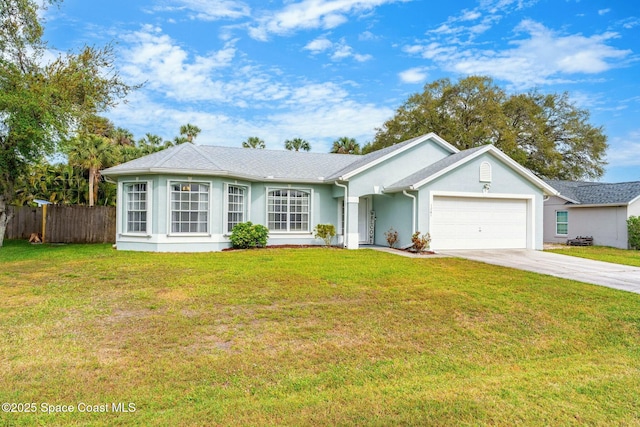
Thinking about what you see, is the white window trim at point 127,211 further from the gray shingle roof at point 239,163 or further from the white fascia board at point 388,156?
the white fascia board at point 388,156

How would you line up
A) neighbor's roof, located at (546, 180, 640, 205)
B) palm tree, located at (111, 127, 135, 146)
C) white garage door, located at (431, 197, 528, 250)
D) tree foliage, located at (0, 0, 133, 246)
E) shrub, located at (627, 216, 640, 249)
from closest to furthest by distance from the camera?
tree foliage, located at (0, 0, 133, 246), white garage door, located at (431, 197, 528, 250), shrub, located at (627, 216, 640, 249), neighbor's roof, located at (546, 180, 640, 205), palm tree, located at (111, 127, 135, 146)

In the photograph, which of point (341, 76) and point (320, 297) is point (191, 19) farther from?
point (320, 297)

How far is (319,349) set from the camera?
523cm

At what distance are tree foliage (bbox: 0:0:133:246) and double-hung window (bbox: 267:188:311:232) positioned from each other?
25.7ft

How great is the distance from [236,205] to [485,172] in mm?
10370

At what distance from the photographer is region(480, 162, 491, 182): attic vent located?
16.1 m

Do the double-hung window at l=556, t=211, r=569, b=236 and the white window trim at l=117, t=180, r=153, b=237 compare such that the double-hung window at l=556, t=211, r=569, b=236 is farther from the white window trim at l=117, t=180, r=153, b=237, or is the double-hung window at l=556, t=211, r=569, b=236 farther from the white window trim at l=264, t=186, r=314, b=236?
the white window trim at l=117, t=180, r=153, b=237

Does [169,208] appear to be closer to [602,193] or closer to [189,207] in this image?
[189,207]

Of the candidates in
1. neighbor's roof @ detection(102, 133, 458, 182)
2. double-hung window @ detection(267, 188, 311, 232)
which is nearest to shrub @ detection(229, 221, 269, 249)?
double-hung window @ detection(267, 188, 311, 232)

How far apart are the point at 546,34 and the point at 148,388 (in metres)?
19.5

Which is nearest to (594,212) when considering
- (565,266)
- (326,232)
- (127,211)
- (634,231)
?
(634,231)

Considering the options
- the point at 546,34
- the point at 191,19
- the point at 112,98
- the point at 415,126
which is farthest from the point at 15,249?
the point at 415,126

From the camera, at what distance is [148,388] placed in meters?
4.09

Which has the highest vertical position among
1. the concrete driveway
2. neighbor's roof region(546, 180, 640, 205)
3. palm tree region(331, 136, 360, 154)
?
palm tree region(331, 136, 360, 154)
